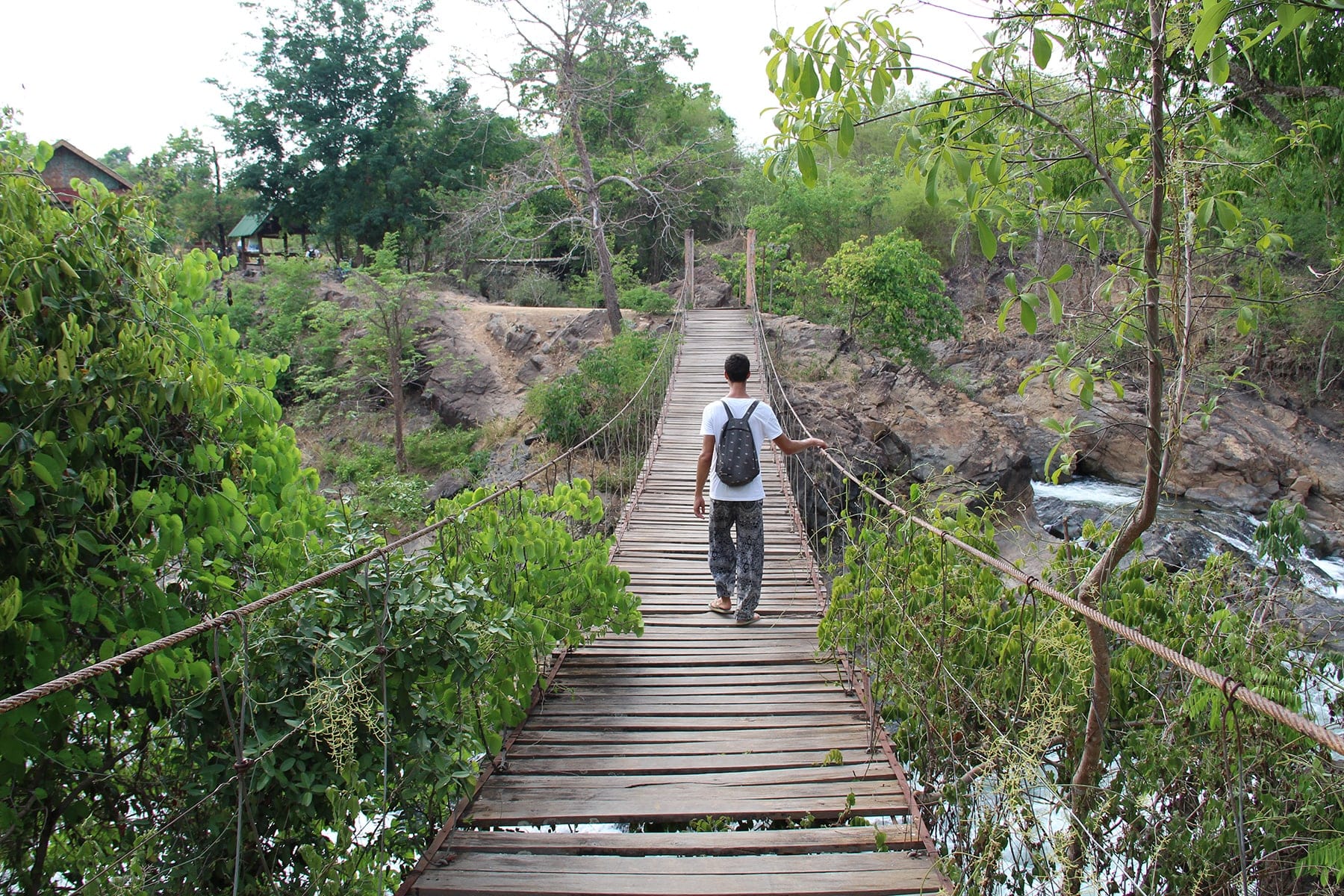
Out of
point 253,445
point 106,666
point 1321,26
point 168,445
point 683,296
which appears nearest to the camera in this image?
point 106,666

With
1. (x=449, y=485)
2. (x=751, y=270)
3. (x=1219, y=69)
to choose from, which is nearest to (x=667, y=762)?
(x=1219, y=69)

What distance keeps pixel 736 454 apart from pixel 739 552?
0.42 meters

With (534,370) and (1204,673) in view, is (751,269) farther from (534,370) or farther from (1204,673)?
(1204,673)

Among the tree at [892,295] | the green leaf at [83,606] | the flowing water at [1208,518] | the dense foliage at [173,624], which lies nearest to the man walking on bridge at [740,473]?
the dense foliage at [173,624]

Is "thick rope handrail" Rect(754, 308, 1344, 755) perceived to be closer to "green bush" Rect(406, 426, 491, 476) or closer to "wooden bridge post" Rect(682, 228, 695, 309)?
"green bush" Rect(406, 426, 491, 476)

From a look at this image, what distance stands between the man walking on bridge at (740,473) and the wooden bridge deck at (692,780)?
0.26 metres

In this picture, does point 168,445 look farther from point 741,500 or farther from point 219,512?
point 741,500

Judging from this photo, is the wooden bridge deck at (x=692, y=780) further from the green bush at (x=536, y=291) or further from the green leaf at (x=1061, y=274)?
the green bush at (x=536, y=291)

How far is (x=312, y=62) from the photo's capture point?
18031mm

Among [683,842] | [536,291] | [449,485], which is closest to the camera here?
[683,842]

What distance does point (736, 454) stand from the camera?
121 inches

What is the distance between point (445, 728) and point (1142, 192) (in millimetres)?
1871

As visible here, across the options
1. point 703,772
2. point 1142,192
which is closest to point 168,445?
point 703,772

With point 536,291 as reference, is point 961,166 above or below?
below
